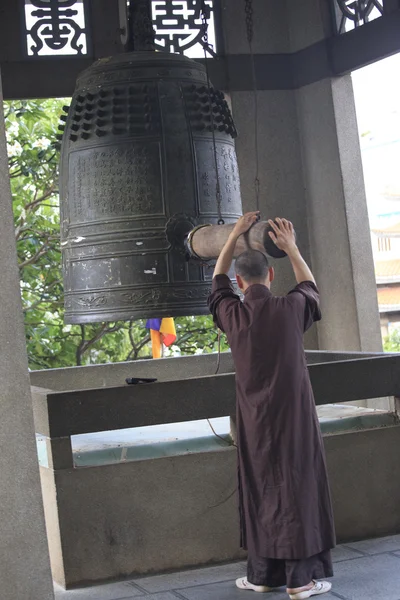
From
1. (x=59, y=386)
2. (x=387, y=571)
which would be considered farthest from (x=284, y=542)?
(x=59, y=386)

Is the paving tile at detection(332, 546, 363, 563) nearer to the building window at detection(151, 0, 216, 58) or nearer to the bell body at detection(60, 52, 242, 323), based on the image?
the bell body at detection(60, 52, 242, 323)

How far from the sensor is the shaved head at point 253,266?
12.5 feet

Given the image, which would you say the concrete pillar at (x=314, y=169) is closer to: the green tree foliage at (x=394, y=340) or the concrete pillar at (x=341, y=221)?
the concrete pillar at (x=341, y=221)

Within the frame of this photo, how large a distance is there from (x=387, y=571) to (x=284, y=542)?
1.88ft

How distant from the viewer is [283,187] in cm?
671

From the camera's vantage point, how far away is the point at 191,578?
13.7 feet

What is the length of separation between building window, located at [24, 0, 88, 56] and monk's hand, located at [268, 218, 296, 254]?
2909mm

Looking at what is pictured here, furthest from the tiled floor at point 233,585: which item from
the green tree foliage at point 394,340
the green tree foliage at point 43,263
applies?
the green tree foliage at point 394,340

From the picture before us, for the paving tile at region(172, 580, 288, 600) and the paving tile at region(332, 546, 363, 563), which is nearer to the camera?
the paving tile at region(172, 580, 288, 600)

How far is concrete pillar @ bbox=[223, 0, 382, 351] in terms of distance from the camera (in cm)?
646

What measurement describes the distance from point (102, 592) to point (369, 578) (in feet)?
3.63

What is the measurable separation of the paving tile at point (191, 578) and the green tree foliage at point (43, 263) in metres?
4.15

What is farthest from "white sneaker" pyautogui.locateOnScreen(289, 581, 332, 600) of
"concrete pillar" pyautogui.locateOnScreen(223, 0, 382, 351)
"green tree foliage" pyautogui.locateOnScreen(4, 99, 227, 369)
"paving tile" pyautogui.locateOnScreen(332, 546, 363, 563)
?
"green tree foliage" pyautogui.locateOnScreen(4, 99, 227, 369)

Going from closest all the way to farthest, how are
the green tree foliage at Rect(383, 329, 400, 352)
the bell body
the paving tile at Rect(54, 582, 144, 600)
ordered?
the paving tile at Rect(54, 582, 144, 600)
the bell body
the green tree foliage at Rect(383, 329, 400, 352)
